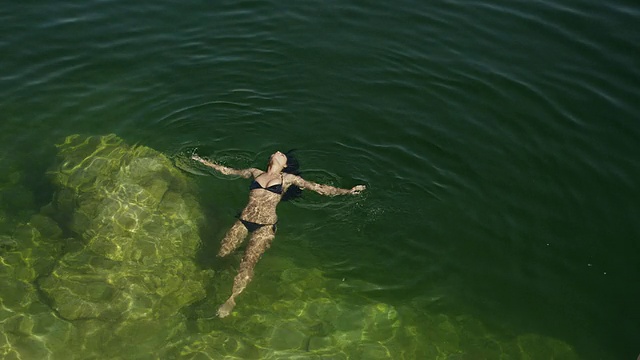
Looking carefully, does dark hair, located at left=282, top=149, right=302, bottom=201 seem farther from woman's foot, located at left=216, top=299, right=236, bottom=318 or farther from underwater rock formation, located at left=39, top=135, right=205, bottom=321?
woman's foot, located at left=216, top=299, right=236, bottom=318

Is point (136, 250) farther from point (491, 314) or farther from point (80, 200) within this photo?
point (491, 314)

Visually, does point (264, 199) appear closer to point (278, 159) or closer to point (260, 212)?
point (260, 212)

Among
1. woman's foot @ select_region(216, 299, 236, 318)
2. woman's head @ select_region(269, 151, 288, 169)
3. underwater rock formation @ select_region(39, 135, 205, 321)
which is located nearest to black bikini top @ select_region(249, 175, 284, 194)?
woman's head @ select_region(269, 151, 288, 169)

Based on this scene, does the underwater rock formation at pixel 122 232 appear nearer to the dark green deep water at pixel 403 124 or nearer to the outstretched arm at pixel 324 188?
the dark green deep water at pixel 403 124

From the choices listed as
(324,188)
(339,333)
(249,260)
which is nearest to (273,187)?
(324,188)

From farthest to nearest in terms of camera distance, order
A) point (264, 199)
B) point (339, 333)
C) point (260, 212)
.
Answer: point (264, 199)
point (260, 212)
point (339, 333)

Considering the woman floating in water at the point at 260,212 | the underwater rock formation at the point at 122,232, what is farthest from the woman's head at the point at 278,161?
the underwater rock formation at the point at 122,232
